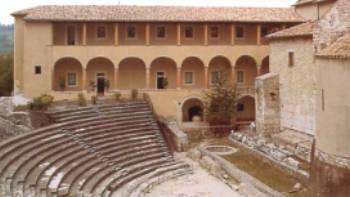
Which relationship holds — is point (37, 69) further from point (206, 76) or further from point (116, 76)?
point (206, 76)

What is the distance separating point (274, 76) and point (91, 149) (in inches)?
564

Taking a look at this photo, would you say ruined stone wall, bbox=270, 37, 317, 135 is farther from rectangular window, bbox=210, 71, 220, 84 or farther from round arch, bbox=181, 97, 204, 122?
round arch, bbox=181, 97, 204, 122

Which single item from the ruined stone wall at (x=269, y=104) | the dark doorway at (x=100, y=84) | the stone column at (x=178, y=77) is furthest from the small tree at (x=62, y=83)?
the ruined stone wall at (x=269, y=104)

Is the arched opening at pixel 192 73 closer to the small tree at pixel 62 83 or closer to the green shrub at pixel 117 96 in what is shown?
the green shrub at pixel 117 96

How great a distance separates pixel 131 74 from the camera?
4216 cm

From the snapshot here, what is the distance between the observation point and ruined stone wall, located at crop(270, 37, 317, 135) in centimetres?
3092

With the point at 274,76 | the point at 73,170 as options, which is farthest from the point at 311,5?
the point at 73,170

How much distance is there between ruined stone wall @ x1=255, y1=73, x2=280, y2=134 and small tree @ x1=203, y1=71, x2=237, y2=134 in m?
3.69

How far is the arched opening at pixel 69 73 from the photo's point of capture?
4044cm

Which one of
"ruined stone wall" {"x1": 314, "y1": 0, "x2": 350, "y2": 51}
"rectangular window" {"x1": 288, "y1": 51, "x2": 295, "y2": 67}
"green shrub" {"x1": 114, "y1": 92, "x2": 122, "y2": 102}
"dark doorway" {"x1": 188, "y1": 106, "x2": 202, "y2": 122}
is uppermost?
"ruined stone wall" {"x1": 314, "y1": 0, "x2": 350, "y2": 51}

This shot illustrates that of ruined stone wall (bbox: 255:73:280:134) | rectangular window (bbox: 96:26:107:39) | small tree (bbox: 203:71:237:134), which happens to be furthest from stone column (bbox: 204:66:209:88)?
rectangular window (bbox: 96:26:107:39)

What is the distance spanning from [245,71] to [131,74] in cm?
995

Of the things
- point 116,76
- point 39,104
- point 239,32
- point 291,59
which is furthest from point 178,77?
point 39,104

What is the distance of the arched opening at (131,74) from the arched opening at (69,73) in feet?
10.9
